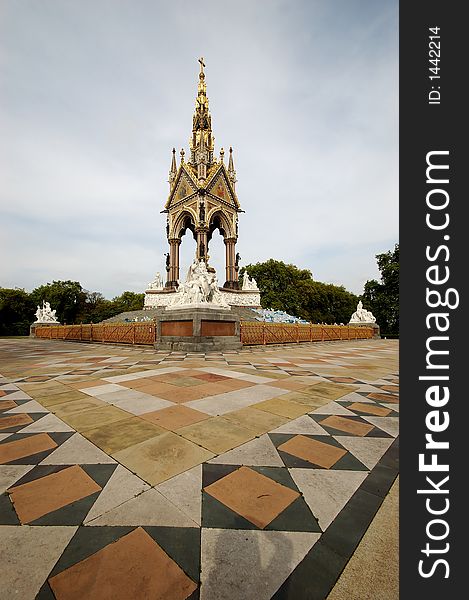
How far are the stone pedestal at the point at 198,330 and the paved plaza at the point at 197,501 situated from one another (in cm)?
736

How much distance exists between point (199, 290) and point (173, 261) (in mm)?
21407

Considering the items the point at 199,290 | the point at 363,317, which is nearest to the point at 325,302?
the point at 363,317

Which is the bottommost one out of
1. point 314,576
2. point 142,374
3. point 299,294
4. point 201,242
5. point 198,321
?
point 142,374

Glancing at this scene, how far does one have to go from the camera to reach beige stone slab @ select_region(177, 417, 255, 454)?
2.46 meters

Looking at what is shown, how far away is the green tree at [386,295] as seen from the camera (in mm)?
32125

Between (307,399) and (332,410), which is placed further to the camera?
(307,399)

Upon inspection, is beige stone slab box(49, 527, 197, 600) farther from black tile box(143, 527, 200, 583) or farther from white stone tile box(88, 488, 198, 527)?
white stone tile box(88, 488, 198, 527)

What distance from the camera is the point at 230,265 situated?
107 ft

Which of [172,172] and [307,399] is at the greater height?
[172,172]

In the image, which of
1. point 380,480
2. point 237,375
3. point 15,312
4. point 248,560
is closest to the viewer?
point 248,560

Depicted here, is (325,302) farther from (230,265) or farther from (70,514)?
(70,514)

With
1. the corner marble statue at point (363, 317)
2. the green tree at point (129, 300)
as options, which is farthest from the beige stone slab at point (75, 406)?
the green tree at point (129, 300)

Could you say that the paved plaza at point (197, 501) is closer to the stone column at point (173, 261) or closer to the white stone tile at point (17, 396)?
the white stone tile at point (17, 396)

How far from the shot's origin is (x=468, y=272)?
1220 mm
